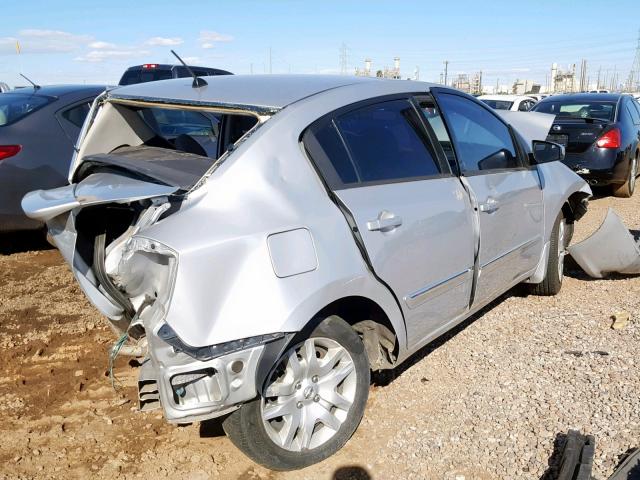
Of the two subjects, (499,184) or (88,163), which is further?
(499,184)

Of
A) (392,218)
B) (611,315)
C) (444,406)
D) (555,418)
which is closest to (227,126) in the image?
(392,218)

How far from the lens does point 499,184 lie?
3.89 m

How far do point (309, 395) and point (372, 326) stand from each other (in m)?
0.51

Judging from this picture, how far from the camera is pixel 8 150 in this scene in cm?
579

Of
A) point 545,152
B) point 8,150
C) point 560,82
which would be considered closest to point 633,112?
point 545,152

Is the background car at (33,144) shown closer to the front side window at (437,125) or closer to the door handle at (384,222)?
the front side window at (437,125)

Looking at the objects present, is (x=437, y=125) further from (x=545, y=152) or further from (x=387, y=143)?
(x=545, y=152)

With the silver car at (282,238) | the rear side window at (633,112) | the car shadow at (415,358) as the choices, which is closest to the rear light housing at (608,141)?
the rear side window at (633,112)

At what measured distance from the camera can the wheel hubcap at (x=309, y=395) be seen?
106 inches

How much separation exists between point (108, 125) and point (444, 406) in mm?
2469

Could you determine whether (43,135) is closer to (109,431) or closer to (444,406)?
(109,431)

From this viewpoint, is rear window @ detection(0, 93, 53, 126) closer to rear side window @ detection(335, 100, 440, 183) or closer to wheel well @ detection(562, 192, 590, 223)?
rear side window @ detection(335, 100, 440, 183)

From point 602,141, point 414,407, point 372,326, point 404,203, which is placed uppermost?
point 404,203

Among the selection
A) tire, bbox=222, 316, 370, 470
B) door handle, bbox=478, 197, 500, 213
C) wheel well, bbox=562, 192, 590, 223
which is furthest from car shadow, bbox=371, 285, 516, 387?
wheel well, bbox=562, 192, 590, 223
